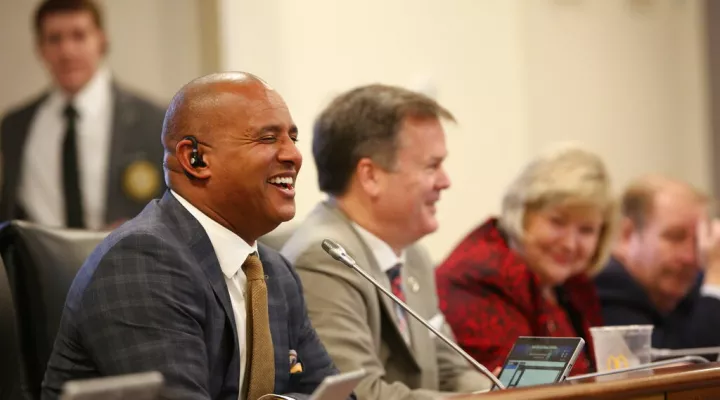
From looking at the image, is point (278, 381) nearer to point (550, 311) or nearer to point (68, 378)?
point (68, 378)

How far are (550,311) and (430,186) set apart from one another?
688 mm

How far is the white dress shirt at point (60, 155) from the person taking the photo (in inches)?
161

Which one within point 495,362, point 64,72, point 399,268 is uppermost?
point 64,72

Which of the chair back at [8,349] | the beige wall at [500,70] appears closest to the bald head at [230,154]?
the chair back at [8,349]

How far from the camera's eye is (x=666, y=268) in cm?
425

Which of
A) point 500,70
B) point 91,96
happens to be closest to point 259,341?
point 91,96

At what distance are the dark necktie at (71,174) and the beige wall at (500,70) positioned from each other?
2.18 ft

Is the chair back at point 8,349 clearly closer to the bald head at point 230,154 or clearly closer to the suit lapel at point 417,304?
the bald head at point 230,154

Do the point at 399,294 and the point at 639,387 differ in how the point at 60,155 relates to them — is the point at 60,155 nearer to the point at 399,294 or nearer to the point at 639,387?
the point at 399,294

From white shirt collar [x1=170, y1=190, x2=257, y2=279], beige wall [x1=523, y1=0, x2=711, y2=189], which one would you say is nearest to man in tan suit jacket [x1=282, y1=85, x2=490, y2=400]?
white shirt collar [x1=170, y1=190, x2=257, y2=279]

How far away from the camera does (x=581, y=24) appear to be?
609 cm

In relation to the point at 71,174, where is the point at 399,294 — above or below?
below

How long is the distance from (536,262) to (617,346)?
0.82 meters

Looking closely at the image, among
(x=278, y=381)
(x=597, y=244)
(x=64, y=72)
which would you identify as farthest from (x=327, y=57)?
(x=278, y=381)
